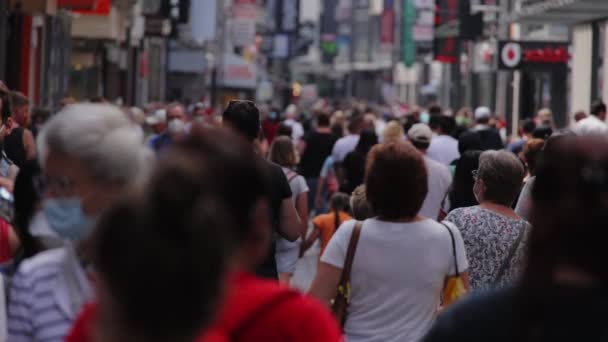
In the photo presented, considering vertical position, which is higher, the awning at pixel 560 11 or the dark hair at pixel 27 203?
the awning at pixel 560 11

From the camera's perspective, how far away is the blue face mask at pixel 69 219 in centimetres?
372

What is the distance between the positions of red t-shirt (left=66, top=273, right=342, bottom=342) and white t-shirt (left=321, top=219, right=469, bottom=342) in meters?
2.16

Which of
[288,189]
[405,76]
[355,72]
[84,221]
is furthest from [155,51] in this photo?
[355,72]

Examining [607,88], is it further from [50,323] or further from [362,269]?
[50,323]

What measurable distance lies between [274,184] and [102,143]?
3.77m

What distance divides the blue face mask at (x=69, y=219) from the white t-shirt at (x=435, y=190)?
23.8 ft

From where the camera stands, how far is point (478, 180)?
714cm

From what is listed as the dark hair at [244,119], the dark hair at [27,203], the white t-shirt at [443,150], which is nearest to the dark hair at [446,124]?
the white t-shirt at [443,150]

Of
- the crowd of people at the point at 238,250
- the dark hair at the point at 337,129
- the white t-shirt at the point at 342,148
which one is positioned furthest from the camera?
the dark hair at the point at 337,129

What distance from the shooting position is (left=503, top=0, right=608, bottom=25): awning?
28.0 meters

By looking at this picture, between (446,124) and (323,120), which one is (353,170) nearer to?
(446,124)

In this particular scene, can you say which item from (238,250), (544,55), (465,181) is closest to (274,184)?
(465,181)

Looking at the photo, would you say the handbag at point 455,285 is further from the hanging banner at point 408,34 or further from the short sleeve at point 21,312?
the hanging banner at point 408,34

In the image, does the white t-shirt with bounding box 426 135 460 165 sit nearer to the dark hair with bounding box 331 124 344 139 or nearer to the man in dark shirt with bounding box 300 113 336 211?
the man in dark shirt with bounding box 300 113 336 211
